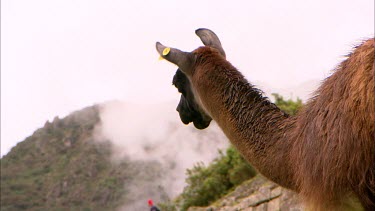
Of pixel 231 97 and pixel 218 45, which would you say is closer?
pixel 231 97

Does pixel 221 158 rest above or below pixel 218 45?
above

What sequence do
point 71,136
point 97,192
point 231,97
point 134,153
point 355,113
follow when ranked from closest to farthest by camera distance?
point 355,113, point 231,97, point 97,192, point 134,153, point 71,136

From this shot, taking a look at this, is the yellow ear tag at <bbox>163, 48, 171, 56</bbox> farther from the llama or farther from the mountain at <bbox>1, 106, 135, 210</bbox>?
the mountain at <bbox>1, 106, 135, 210</bbox>

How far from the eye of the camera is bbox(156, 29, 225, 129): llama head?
5133mm

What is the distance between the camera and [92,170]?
89.5 ft

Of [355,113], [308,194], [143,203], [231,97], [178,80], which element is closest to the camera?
[355,113]

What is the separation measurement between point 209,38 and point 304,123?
1876 mm

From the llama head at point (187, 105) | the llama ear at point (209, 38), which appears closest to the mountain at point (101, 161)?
the llama head at point (187, 105)

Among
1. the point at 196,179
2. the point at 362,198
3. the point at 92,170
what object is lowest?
the point at 362,198

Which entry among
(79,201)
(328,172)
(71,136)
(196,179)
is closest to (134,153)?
(71,136)

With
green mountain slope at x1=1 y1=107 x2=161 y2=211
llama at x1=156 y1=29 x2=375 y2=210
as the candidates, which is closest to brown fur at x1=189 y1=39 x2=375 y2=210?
llama at x1=156 y1=29 x2=375 y2=210

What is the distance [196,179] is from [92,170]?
10645 mm

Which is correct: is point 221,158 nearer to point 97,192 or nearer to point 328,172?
point 97,192

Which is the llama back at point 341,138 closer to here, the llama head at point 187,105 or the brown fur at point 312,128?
the brown fur at point 312,128
